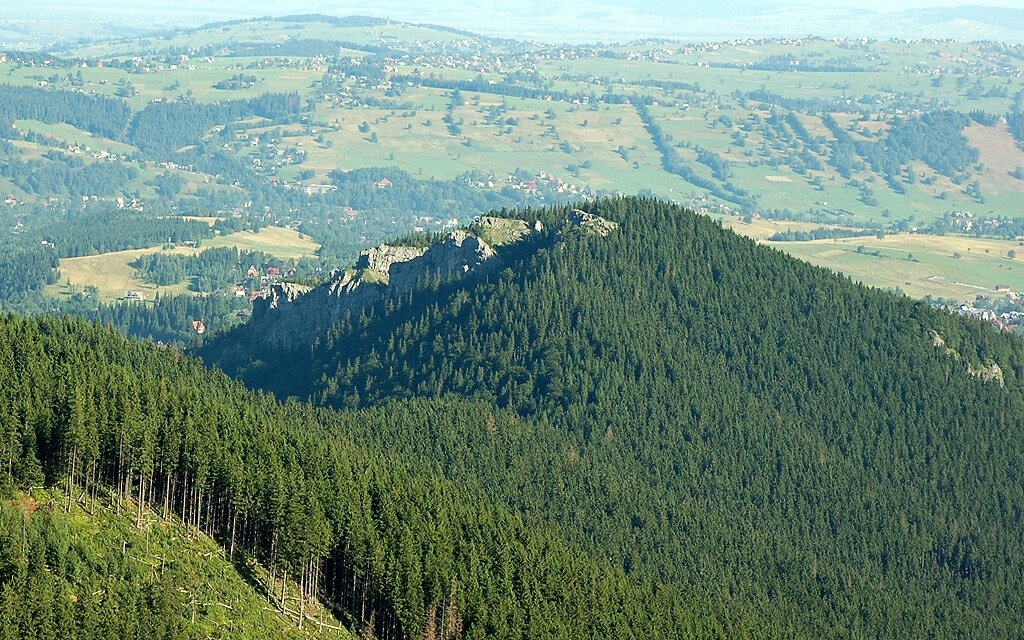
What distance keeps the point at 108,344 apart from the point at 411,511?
58.3m

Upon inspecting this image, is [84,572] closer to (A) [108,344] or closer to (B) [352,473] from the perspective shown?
(B) [352,473]

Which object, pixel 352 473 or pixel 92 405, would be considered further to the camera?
pixel 352 473

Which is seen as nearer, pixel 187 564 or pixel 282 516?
pixel 187 564

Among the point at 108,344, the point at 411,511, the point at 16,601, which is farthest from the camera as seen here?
the point at 108,344

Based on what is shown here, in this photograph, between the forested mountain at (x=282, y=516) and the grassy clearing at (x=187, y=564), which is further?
the forested mountain at (x=282, y=516)

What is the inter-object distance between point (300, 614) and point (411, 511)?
24.4 meters

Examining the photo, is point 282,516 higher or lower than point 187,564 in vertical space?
higher

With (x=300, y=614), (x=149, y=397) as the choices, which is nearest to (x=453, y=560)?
(x=300, y=614)

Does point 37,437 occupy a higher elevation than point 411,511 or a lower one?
higher

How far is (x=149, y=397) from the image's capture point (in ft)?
504

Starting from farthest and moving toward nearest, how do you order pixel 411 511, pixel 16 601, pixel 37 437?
pixel 411 511
pixel 37 437
pixel 16 601

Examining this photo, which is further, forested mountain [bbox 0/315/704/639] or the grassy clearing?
forested mountain [bbox 0/315/704/639]

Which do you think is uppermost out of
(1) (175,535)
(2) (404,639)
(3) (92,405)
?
(3) (92,405)

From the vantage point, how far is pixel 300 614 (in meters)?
138
